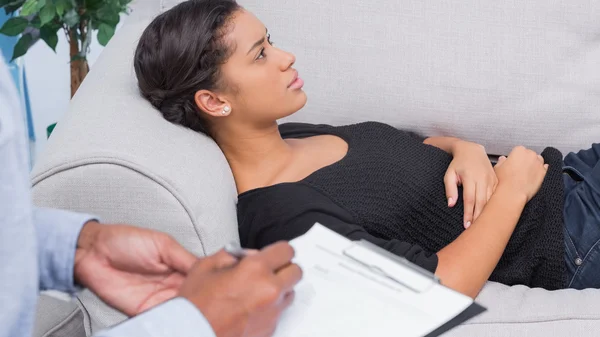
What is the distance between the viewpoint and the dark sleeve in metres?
1.25

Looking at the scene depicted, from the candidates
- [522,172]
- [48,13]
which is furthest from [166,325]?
[48,13]

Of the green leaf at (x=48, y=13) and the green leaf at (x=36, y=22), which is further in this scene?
the green leaf at (x=36, y=22)

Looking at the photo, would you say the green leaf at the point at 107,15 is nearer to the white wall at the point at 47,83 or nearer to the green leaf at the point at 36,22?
the green leaf at the point at 36,22

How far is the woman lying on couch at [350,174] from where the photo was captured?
1.39 m

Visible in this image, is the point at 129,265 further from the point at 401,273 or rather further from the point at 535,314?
the point at 535,314

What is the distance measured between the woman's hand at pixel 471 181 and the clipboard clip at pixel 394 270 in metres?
0.70

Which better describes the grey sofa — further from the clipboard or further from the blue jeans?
the clipboard

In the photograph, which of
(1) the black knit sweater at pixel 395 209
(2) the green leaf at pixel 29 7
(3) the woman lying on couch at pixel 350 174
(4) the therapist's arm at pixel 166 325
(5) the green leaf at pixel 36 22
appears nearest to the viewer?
(4) the therapist's arm at pixel 166 325

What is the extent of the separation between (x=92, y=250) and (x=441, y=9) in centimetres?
105

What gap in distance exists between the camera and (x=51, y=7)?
6.35 feet

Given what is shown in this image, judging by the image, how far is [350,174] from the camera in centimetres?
143

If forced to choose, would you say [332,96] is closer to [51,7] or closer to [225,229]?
[225,229]

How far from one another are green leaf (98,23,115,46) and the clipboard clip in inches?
53.7

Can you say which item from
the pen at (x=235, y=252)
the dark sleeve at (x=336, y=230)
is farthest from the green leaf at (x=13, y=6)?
the pen at (x=235, y=252)
